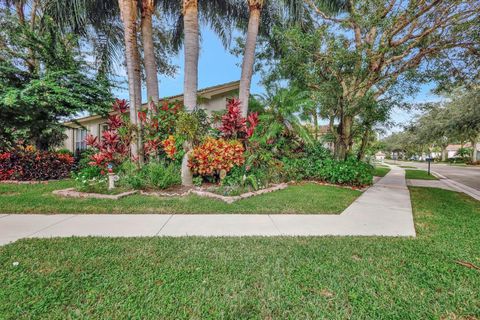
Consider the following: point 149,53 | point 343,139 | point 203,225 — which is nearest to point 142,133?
point 149,53

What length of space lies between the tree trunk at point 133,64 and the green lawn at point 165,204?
1.90 meters

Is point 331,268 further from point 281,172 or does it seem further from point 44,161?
point 44,161

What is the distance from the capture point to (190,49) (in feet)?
19.8

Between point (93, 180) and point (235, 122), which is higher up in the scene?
point (235, 122)

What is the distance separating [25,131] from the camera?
8.49m

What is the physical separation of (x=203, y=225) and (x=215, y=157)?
7.73ft

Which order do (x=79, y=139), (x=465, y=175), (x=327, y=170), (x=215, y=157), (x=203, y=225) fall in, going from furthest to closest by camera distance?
1. (x=465, y=175)
2. (x=79, y=139)
3. (x=327, y=170)
4. (x=215, y=157)
5. (x=203, y=225)

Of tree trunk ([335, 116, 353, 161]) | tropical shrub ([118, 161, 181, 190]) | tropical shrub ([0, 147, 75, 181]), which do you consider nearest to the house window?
tropical shrub ([0, 147, 75, 181])

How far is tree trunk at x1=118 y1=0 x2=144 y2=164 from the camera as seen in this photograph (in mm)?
5965

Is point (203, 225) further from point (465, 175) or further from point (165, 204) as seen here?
point (465, 175)

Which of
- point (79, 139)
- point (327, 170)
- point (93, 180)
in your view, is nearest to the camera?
point (93, 180)

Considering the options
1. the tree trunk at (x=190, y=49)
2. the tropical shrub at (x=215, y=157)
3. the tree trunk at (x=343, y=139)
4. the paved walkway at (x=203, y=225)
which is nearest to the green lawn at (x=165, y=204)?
Result: the paved walkway at (x=203, y=225)

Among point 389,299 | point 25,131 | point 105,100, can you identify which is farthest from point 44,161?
point 389,299

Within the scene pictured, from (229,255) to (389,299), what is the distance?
156 centimetres
